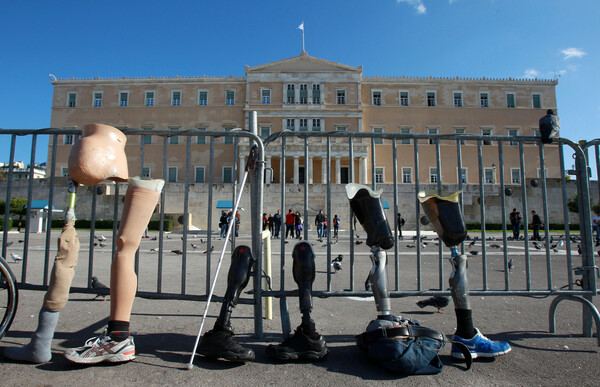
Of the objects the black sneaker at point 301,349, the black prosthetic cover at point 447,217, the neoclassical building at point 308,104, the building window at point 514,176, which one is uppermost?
the neoclassical building at point 308,104

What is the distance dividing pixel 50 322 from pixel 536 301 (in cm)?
481

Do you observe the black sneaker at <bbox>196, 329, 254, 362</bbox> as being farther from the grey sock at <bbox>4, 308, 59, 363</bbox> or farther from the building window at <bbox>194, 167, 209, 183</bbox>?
the building window at <bbox>194, 167, 209, 183</bbox>

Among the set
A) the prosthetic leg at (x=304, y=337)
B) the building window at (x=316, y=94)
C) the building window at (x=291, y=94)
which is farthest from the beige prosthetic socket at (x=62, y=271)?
the building window at (x=316, y=94)

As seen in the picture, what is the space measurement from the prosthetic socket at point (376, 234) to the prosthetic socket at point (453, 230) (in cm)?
40

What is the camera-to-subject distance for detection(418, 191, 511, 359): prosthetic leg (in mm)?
2367

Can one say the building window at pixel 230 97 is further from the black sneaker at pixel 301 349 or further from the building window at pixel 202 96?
the black sneaker at pixel 301 349

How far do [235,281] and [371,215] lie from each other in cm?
107

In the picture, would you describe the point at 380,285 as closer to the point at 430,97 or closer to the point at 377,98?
the point at 377,98

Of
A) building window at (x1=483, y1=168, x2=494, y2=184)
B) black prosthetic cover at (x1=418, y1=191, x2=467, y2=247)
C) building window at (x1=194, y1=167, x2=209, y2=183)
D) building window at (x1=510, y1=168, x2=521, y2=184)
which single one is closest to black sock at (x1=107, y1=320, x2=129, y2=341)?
black prosthetic cover at (x1=418, y1=191, x2=467, y2=247)

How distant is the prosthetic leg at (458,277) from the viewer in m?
2.37

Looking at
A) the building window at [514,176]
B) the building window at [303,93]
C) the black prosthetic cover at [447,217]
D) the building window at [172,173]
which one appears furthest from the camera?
the building window at [303,93]

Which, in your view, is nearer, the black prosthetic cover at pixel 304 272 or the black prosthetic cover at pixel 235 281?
the black prosthetic cover at pixel 235 281

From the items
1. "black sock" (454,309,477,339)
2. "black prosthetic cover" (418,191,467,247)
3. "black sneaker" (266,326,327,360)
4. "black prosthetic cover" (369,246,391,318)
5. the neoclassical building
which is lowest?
"black sneaker" (266,326,327,360)

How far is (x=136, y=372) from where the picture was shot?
2.13 m
